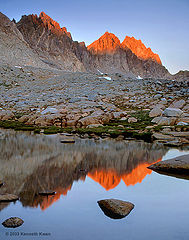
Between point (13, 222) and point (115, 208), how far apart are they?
2.51m

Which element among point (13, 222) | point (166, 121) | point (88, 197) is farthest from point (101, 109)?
point (13, 222)

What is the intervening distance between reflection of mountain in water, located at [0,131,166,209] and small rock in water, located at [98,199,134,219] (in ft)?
4.71

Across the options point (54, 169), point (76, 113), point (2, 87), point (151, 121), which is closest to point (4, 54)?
point (2, 87)

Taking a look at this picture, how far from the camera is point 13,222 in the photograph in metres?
4.90

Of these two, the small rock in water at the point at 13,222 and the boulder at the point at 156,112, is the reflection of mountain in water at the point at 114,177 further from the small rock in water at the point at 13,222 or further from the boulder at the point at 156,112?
the boulder at the point at 156,112

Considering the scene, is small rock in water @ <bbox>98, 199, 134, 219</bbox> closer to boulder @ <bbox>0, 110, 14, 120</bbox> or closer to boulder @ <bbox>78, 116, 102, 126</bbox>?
boulder @ <bbox>78, 116, 102, 126</bbox>

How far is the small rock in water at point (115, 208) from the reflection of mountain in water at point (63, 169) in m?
1.44

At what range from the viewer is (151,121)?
25.7 meters

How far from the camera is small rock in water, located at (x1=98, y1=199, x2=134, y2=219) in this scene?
221 inches

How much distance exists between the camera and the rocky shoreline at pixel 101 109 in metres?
22.1

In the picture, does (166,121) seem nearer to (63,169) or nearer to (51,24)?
(63,169)

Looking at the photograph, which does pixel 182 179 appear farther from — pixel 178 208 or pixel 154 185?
pixel 178 208

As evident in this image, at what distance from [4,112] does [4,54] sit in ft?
228

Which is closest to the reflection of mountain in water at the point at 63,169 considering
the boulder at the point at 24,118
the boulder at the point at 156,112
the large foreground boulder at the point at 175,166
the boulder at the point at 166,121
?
the large foreground boulder at the point at 175,166
